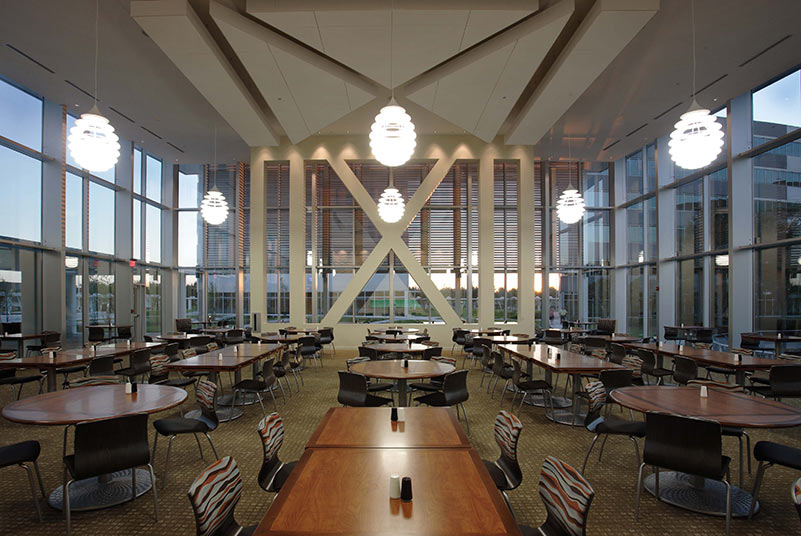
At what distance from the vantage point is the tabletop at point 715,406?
326 centimetres

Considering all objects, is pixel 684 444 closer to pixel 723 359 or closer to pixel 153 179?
pixel 723 359

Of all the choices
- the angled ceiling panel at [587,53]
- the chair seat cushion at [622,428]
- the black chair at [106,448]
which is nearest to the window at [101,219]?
the black chair at [106,448]

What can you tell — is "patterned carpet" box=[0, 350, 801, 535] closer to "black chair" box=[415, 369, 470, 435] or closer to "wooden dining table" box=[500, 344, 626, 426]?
"wooden dining table" box=[500, 344, 626, 426]

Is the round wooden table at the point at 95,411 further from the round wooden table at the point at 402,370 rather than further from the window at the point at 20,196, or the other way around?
the window at the point at 20,196

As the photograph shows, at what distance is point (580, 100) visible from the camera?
35.8ft

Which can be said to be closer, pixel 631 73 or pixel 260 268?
pixel 631 73

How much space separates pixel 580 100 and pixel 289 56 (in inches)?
294

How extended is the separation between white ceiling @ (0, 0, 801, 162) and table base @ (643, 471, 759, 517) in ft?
A: 22.5

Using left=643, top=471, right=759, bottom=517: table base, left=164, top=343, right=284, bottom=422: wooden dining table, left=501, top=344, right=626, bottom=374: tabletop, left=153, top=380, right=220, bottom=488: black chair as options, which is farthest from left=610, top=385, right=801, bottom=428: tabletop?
left=164, top=343, right=284, bottom=422: wooden dining table

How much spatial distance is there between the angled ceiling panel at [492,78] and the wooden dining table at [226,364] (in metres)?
6.94

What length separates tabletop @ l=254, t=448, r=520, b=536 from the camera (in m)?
1.72

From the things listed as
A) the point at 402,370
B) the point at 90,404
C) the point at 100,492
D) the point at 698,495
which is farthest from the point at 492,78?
the point at 100,492

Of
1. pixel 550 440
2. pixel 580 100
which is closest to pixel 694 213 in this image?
pixel 580 100

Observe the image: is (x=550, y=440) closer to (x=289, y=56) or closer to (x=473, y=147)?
(x=289, y=56)
